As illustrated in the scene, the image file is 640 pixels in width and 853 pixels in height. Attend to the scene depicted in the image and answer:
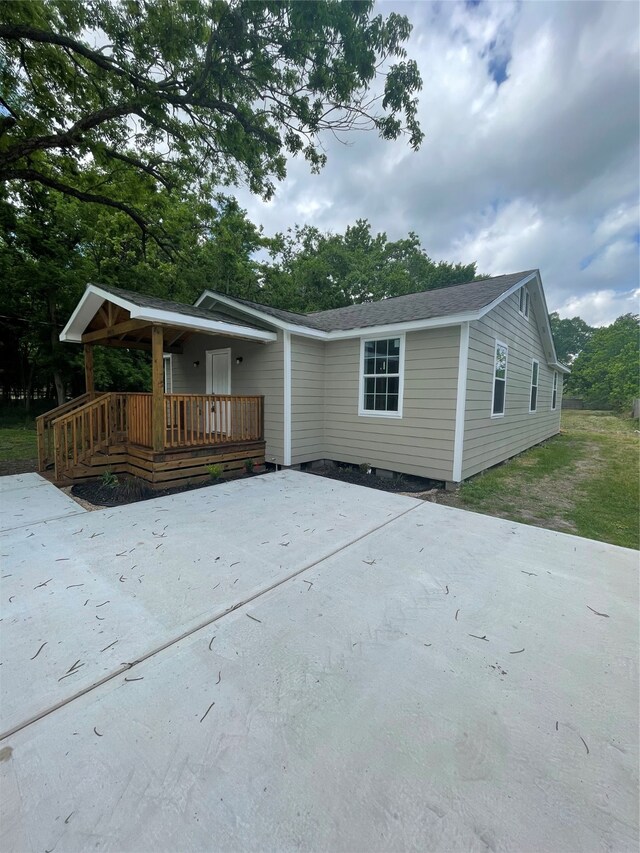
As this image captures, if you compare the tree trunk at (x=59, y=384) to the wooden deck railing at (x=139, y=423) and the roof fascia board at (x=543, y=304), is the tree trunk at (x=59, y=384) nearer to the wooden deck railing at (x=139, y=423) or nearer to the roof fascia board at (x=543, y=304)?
the wooden deck railing at (x=139, y=423)

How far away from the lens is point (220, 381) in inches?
324

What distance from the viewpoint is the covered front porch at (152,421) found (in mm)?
5617

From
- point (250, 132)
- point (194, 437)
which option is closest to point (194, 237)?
point (250, 132)

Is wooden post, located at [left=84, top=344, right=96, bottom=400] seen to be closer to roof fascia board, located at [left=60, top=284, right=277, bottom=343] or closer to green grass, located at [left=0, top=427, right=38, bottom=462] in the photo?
roof fascia board, located at [left=60, top=284, right=277, bottom=343]

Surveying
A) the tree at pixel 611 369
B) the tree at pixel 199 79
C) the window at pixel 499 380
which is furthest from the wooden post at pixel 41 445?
the tree at pixel 611 369

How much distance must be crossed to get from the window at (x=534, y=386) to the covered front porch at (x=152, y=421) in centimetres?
790

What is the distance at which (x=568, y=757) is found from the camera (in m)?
1.49

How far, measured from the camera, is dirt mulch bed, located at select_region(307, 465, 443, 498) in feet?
19.3

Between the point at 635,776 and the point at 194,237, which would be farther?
the point at 194,237

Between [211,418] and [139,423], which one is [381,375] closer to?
[211,418]

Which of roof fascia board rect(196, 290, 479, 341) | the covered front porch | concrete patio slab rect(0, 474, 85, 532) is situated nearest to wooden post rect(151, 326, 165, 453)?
the covered front porch

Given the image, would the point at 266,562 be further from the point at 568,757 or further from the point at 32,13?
the point at 32,13

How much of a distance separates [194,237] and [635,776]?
16.0m

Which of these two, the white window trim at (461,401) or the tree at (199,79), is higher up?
the tree at (199,79)
